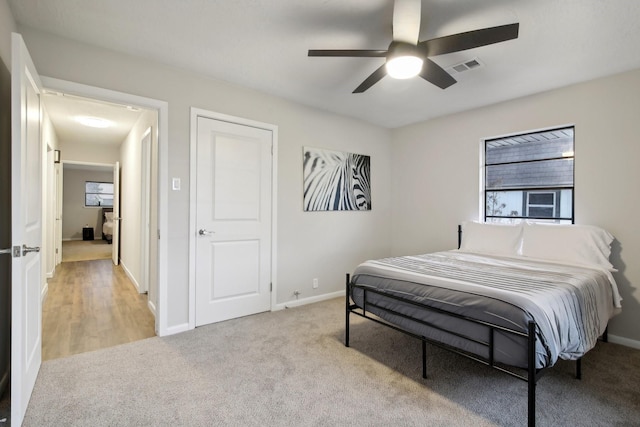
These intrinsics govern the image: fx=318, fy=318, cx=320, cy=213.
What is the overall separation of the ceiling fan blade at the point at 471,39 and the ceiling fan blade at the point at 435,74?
4.5 inches

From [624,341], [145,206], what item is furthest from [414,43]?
[145,206]

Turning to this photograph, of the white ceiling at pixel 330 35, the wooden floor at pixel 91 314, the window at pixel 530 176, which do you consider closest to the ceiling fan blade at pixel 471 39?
the white ceiling at pixel 330 35

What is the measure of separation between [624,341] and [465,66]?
2.88 metres

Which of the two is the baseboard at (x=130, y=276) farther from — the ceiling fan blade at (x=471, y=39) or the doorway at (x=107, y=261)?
the ceiling fan blade at (x=471, y=39)

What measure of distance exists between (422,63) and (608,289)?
2.34m

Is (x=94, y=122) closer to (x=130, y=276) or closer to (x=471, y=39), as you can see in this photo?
(x=130, y=276)

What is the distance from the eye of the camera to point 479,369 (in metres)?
2.35

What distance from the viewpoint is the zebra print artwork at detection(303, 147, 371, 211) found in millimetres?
3996

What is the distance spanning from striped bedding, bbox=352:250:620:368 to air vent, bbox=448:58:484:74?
1761 mm

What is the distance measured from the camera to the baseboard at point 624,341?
9.32 feet

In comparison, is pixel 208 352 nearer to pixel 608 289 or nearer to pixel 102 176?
pixel 608 289

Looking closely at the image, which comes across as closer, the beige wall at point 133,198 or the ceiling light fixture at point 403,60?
the ceiling light fixture at point 403,60

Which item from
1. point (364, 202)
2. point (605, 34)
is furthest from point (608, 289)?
point (364, 202)

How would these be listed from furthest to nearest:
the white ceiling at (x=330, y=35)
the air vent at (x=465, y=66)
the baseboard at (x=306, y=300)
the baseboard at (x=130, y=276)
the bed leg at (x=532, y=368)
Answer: the baseboard at (x=130, y=276)
the baseboard at (x=306, y=300)
the air vent at (x=465, y=66)
the white ceiling at (x=330, y=35)
the bed leg at (x=532, y=368)
